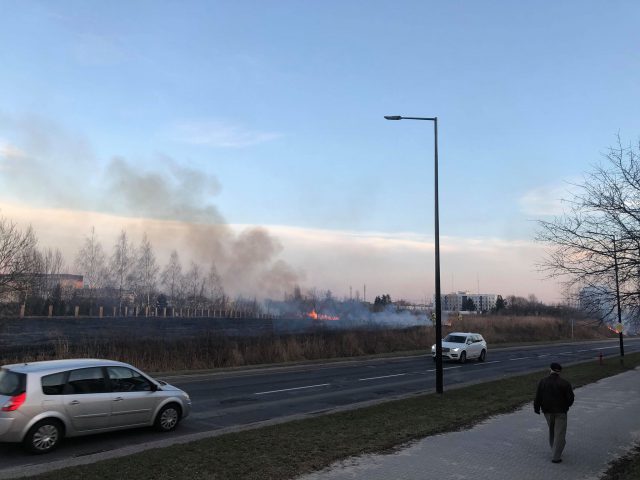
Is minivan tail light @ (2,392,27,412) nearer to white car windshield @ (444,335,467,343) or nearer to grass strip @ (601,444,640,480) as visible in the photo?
grass strip @ (601,444,640,480)

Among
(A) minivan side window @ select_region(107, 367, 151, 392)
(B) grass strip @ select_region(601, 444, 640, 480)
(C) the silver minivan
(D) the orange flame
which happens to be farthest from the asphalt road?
(D) the orange flame

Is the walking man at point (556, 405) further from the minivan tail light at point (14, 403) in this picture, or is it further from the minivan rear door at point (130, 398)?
the minivan tail light at point (14, 403)

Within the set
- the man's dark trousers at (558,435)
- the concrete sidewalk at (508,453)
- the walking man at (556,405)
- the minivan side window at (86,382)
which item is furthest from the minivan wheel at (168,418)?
the man's dark trousers at (558,435)

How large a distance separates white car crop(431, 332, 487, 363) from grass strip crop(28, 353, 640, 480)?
15.1 m

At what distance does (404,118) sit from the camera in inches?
582

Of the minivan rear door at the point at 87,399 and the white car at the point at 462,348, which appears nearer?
the minivan rear door at the point at 87,399

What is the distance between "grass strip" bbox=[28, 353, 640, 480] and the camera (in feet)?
20.7

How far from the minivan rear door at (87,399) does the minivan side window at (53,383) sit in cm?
9

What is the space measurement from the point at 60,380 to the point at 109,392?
0.84 meters

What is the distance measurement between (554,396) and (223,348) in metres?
19.9

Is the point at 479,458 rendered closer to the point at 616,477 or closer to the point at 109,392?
the point at 616,477

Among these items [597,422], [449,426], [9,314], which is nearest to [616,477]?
[449,426]

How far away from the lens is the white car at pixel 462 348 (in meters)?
28.0

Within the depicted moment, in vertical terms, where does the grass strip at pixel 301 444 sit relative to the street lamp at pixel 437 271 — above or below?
below
